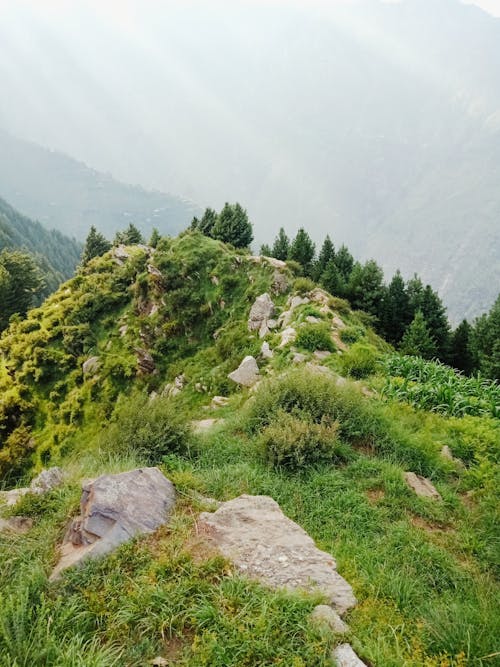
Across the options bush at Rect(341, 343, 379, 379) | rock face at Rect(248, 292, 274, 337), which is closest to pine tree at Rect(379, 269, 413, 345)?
rock face at Rect(248, 292, 274, 337)

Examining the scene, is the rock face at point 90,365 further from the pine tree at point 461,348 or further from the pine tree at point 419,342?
the pine tree at point 461,348

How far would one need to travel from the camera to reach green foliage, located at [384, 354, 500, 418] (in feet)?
33.8

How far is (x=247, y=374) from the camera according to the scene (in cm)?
1602

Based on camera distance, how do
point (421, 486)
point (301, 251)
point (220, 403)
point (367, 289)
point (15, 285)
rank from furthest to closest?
point (15, 285) → point (301, 251) → point (367, 289) → point (220, 403) → point (421, 486)

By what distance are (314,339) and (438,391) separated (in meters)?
5.15

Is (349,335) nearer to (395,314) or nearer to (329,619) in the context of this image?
(329,619)

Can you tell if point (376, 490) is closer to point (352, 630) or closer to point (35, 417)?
point (352, 630)

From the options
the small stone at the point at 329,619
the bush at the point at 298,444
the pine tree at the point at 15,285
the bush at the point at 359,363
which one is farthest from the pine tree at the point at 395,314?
the pine tree at the point at 15,285

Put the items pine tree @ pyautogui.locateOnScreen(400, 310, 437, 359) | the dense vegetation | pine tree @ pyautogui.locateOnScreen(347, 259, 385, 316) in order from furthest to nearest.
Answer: the dense vegetation → pine tree @ pyautogui.locateOnScreen(347, 259, 385, 316) → pine tree @ pyautogui.locateOnScreen(400, 310, 437, 359)

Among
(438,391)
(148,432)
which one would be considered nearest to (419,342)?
(438,391)

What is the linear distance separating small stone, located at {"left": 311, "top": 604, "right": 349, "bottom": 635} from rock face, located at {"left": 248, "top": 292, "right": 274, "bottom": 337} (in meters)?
16.1

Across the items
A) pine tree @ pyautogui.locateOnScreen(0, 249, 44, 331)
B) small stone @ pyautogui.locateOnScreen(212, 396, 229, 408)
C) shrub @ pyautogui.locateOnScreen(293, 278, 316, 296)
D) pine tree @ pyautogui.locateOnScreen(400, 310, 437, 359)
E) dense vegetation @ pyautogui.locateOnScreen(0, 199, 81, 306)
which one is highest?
pine tree @ pyautogui.locateOnScreen(400, 310, 437, 359)

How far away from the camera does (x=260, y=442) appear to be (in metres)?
7.52

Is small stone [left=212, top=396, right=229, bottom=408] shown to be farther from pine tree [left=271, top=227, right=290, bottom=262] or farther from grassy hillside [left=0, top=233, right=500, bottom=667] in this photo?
pine tree [left=271, top=227, right=290, bottom=262]
